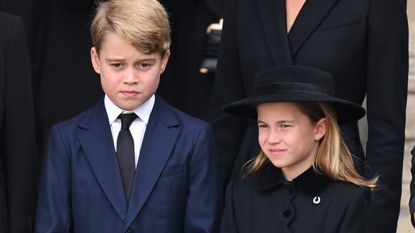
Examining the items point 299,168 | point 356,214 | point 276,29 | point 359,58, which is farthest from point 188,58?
point 356,214

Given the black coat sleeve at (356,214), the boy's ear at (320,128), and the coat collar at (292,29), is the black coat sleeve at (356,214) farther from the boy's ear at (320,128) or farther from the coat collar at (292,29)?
the coat collar at (292,29)

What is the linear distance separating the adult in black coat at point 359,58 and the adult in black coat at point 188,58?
1249 mm

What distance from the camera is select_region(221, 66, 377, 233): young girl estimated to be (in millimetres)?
4504

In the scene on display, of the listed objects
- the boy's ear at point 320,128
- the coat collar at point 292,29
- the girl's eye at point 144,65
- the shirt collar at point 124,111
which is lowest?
the boy's ear at point 320,128

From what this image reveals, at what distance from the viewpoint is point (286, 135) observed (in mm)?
4562

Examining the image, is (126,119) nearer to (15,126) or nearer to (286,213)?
(15,126)

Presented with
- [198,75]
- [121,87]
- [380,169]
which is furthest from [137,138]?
[198,75]

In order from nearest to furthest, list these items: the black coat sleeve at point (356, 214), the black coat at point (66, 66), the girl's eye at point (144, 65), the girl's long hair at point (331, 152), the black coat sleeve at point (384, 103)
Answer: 1. the black coat sleeve at point (356, 214)
2. the girl's long hair at point (331, 152)
3. the girl's eye at point (144, 65)
4. the black coat sleeve at point (384, 103)
5. the black coat at point (66, 66)

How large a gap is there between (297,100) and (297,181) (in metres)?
0.30

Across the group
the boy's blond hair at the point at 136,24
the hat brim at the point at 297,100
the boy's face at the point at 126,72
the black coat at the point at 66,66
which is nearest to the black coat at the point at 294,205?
the hat brim at the point at 297,100

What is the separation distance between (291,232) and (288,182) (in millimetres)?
195

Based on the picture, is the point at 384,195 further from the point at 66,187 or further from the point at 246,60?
the point at 66,187

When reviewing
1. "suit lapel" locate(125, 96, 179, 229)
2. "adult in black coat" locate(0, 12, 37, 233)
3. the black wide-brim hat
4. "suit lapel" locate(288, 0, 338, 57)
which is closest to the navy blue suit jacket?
"suit lapel" locate(125, 96, 179, 229)

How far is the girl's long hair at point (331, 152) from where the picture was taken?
15.0 feet
